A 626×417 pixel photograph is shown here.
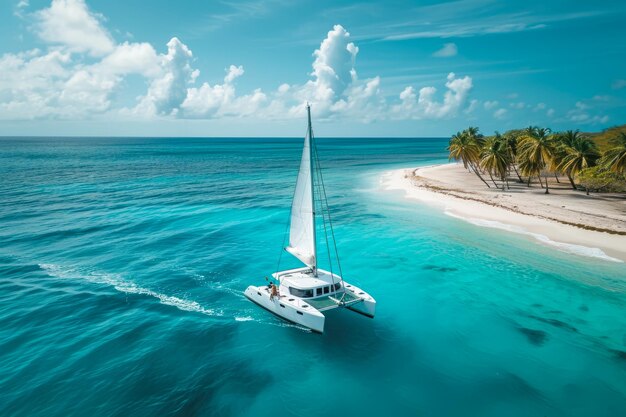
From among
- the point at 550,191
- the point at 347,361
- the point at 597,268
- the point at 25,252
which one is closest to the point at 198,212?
the point at 25,252

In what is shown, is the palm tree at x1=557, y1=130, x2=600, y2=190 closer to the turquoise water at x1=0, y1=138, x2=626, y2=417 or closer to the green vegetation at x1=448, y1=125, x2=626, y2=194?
the green vegetation at x1=448, y1=125, x2=626, y2=194

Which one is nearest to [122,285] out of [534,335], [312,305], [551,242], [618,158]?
[312,305]

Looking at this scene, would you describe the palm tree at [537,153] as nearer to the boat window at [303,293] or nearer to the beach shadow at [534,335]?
the beach shadow at [534,335]

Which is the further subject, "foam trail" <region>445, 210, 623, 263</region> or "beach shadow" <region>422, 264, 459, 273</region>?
"foam trail" <region>445, 210, 623, 263</region>

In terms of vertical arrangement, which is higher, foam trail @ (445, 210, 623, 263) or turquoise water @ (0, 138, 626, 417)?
foam trail @ (445, 210, 623, 263)

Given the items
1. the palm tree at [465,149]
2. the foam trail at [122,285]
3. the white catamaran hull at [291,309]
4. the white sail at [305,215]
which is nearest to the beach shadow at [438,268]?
the white sail at [305,215]

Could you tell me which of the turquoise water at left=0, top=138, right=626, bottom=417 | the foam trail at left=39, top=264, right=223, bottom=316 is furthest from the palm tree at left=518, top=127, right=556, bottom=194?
the foam trail at left=39, top=264, right=223, bottom=316

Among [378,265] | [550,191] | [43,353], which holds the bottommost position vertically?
[43,353]

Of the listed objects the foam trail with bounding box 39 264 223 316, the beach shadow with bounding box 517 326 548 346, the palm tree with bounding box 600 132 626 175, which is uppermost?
the palm tree with bounding box 600 132 626 175

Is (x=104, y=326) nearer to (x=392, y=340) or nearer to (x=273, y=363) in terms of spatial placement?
(x=273, y=363)
